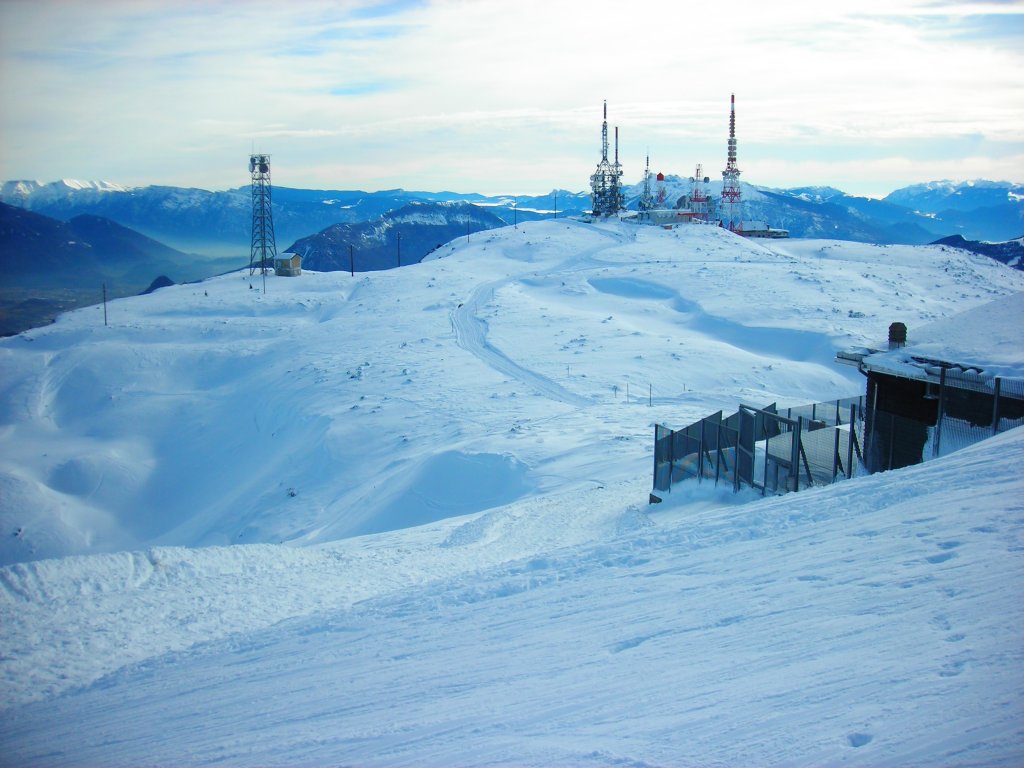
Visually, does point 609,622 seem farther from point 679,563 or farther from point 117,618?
point 117,618

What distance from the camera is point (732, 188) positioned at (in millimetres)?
88000

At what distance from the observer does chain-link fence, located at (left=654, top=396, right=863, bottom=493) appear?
13000mm

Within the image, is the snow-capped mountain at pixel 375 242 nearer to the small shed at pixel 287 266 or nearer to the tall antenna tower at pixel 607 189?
the tall antenna tower at pixel 607 189

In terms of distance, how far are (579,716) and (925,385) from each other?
10.00 meters

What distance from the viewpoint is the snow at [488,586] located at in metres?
5.52

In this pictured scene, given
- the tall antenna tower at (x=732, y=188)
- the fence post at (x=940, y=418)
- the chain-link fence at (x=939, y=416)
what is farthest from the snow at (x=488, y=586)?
the tall antenna tower at (x=732, y=188)

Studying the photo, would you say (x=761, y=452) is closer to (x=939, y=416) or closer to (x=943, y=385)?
(x=939, y=416)

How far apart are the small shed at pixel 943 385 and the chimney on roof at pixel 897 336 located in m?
0.02

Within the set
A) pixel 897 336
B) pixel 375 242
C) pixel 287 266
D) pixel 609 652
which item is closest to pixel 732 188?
pixel 287 266

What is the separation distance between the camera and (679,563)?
340 inches

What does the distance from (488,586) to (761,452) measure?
654cm

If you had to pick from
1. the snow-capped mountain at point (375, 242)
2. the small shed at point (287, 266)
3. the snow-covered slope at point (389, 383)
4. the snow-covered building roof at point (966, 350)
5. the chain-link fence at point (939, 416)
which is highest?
the snow-capped mountain at point (375, 242)

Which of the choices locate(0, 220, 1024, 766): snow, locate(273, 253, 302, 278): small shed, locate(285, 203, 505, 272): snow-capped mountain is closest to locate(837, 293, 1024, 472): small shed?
locate(0, 220, 1024, 766): snow

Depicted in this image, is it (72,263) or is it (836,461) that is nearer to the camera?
(836,461)
